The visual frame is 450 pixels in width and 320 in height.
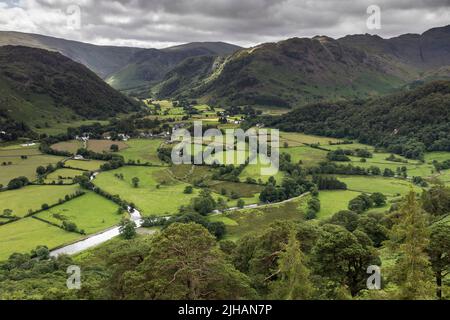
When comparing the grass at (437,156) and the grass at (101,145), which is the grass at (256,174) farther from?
the grass at (101,145)

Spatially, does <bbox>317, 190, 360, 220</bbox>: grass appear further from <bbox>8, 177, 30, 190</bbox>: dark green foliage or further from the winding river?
<bbox>8, 177, 30, 190</bbox>: dark green foliage

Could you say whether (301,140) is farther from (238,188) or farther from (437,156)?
(238,188)

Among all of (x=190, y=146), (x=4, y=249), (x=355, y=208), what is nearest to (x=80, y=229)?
(x=4, y=249)

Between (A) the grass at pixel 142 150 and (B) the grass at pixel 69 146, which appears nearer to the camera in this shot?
(A) the grass at pixel 142 150

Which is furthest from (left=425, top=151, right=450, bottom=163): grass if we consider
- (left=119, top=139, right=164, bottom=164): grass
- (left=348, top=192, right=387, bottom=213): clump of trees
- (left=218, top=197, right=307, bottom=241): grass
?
(left=119, top=139, right=164, bottom=164): grass

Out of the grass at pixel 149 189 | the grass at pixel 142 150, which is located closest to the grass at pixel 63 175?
the grass at pixel 149 189
